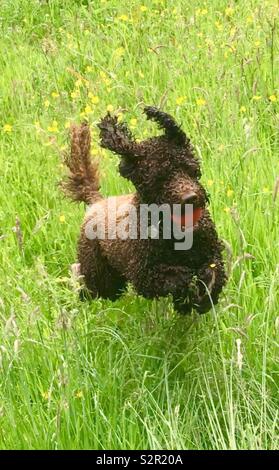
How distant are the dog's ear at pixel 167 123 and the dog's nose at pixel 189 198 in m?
0.22

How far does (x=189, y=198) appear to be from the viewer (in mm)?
2355

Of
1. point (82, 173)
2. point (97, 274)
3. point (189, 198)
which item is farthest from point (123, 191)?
point (189, 198)

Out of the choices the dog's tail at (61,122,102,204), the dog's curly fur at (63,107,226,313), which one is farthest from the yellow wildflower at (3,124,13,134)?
the dog's curly fur at (63,107,226,313)

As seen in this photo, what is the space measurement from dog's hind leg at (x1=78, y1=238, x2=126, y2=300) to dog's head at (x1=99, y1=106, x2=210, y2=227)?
454mm

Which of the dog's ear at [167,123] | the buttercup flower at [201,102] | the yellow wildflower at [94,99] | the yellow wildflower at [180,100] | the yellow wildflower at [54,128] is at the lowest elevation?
the dog's ear at [167,123]

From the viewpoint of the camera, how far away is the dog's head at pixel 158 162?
241 centimetres

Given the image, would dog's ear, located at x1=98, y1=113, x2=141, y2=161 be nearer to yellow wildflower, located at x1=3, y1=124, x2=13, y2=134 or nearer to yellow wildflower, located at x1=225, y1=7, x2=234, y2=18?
yellow wildflower, located at x1=3, y1=124, x2=13, y2=134

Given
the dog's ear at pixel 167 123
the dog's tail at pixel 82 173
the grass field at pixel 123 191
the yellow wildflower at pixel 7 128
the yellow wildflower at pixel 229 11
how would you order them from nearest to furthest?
the grass field at pixel 123 191 → the dog's ear at pixel 167 123 → the dog's tail at pixel 82 173 → the yellow wildflower at pixel 7 128 → the yellow wildflower at pixel 229 11

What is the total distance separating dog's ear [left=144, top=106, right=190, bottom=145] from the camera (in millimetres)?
2453

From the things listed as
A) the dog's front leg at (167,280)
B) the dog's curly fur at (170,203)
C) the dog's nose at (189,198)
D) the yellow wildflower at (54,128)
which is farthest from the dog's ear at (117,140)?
the yellow wildflower at (54,128)

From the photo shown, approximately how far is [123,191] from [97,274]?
77 centimetres

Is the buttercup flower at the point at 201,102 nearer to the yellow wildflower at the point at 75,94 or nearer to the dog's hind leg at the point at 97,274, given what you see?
the yellow wildflower at the point at 75,94
